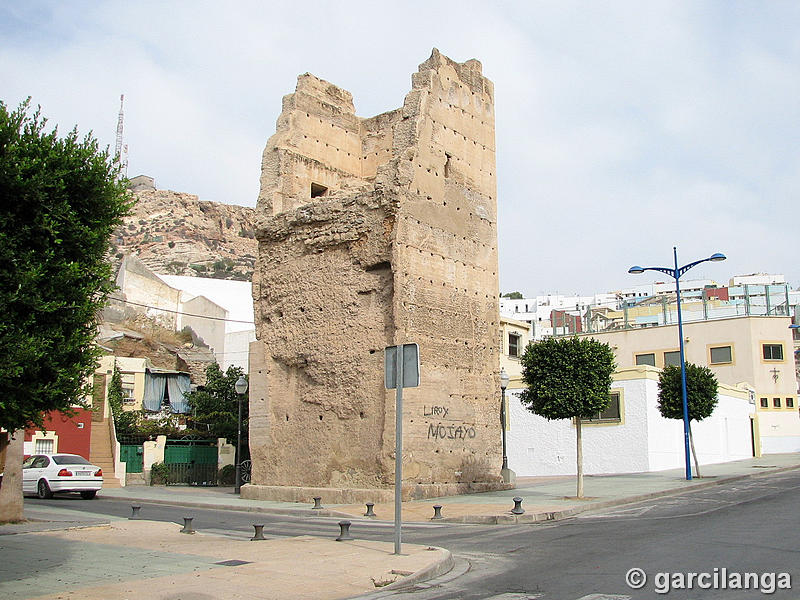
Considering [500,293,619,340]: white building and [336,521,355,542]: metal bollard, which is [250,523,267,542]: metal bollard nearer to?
[336,521,355,542]: metal bollard

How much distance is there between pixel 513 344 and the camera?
42438 millimetres

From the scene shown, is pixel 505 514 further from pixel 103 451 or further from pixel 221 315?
pixel 221 315

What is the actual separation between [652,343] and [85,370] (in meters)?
42.9

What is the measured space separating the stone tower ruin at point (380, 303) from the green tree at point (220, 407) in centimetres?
883

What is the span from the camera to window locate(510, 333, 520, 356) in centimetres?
4188

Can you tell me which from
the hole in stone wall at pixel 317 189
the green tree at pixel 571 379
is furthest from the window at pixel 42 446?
the green tree at pixel 571 379

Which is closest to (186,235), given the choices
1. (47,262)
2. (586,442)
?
(586,442)

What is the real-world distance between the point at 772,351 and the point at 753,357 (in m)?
1.73

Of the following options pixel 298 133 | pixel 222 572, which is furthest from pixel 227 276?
pixel 222 572

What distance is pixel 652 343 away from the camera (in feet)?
151

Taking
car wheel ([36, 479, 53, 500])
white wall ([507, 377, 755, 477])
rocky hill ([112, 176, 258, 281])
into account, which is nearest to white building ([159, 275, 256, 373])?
white wall ([507, 377, 755, 477])

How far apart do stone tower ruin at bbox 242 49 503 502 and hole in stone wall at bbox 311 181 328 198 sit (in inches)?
7.9

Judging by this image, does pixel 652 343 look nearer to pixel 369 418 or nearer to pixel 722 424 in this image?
pixel 722 424

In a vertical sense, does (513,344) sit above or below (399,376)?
above
